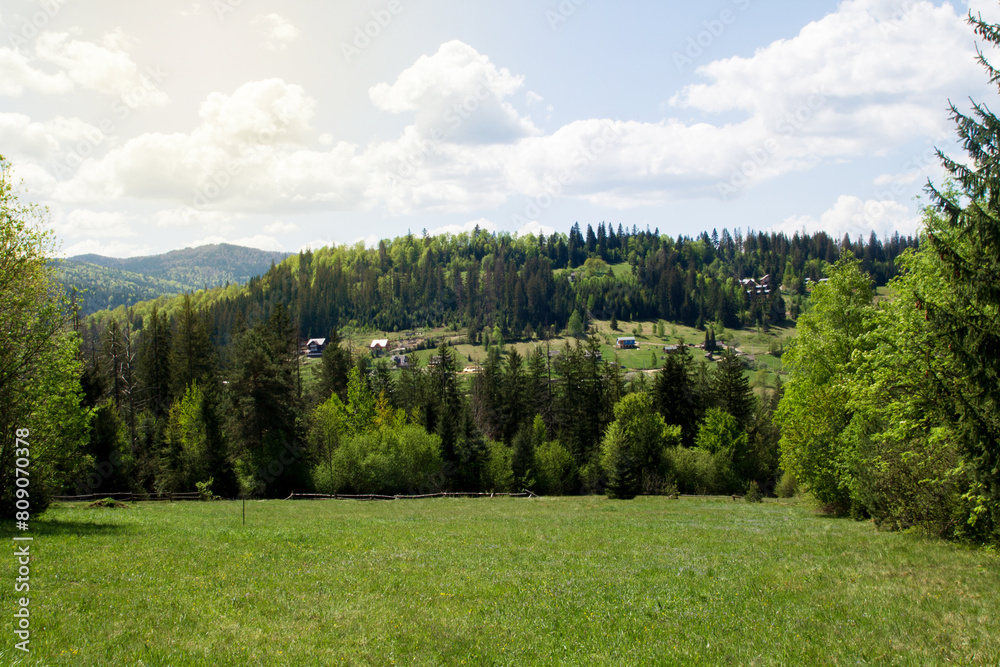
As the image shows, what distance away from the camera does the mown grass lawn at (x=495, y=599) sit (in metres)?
10.1

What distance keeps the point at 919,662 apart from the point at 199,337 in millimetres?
70351

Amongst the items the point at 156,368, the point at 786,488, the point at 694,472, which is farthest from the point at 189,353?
the point at 786,488

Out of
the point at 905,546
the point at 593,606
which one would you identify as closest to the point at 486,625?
the point at 593,606

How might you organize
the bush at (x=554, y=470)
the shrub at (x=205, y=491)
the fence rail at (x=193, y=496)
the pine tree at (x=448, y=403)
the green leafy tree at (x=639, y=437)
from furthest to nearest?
the bush at (x=554, y=470), the pine tree at (x=448, y=403), the green leafy tree at (x=639, y=437), the shrub at (x=205, y=491), the fence rail at (x=193, y=496)

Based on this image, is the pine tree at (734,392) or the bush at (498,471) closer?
the bush at (498,471)

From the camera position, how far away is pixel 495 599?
13.7 metres

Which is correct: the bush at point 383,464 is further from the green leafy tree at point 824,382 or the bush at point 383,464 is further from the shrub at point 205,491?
the green leafy tree at point 824,382

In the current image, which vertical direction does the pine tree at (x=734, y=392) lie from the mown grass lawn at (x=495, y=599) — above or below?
below

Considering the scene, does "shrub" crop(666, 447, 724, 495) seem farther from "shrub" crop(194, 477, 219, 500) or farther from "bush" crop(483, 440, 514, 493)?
"shrub" crop(194, 477, 219, 500)

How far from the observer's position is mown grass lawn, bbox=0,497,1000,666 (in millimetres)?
10070

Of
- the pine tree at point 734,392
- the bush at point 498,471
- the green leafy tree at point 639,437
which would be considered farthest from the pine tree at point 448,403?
the pine tree at point 734,392

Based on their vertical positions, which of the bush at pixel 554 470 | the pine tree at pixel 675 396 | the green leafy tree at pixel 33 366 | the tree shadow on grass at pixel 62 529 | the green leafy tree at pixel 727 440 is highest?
the green leafy tree at pixel 33 366

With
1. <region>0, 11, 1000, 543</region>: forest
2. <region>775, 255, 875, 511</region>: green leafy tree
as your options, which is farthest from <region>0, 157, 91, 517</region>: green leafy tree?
<region>775, 255, 875, 511</region>: green leafy tree

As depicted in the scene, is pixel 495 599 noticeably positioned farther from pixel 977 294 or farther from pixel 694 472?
pixel 694 472
